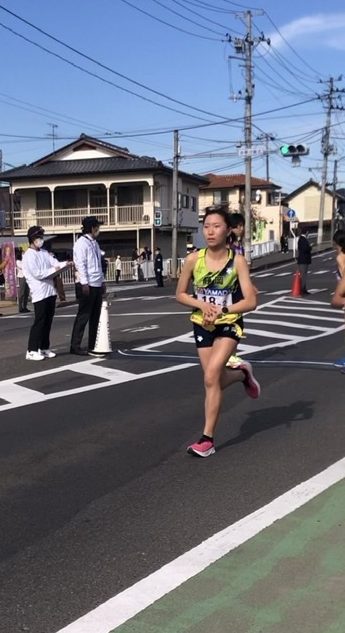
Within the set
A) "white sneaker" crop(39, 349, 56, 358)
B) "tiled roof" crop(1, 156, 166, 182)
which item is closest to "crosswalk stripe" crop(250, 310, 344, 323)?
"white sneaker" crop(39, 349, 56, 358)

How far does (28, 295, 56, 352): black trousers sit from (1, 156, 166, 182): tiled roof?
37.3 metres

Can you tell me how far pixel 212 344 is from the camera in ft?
18.1

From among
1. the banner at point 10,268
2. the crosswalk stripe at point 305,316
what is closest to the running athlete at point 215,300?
the crosswalk stripe at point 305,316

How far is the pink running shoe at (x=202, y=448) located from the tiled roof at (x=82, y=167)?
42.1 metres

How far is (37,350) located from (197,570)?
7.16 meters

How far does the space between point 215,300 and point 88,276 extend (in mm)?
4973

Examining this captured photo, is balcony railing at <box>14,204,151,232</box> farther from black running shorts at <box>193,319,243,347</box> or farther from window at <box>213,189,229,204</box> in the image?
black running shorts at <box>193,319,243,347</box>

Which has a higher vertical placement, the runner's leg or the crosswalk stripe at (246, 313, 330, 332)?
the runner's leg

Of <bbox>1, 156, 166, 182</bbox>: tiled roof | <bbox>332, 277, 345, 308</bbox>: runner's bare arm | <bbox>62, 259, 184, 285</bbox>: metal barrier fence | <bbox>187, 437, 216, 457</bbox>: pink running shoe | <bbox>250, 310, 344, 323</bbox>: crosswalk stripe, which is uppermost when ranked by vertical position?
<bbox>1, 156, 166, 182</bbox>: tiled roof

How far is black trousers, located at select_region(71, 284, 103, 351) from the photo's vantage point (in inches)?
407

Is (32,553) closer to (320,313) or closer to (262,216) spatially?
(320,313)

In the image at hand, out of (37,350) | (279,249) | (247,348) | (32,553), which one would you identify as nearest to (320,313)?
(247,348)

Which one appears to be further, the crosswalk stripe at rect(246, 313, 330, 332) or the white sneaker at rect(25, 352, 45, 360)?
the crosswalk stripe at rect(246, 313, 330, 332)

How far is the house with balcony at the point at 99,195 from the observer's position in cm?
4794
